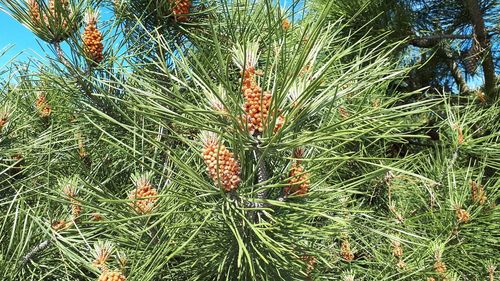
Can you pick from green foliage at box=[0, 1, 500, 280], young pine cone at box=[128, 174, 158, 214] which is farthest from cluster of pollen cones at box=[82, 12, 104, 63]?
young pine cone at box=[128, 174, 158, 214]

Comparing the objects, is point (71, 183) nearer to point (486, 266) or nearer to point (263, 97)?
point (263, 97)

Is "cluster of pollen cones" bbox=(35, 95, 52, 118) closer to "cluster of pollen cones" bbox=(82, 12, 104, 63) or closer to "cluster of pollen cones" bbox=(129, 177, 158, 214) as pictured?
"cluster of pollen cones" bbox=(82, 12, 104, 63)

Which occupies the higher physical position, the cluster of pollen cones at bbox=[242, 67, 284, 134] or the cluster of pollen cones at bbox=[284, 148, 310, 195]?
the cluster of pollen cones at bbox=[242, 67, 284, 134]

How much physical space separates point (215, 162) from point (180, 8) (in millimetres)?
401

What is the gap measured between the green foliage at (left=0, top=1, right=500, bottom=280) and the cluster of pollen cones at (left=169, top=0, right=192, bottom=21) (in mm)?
31

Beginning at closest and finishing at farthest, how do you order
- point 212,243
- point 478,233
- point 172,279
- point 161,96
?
point 161,96 → point 212,243 → point 172,279 → point 478,233

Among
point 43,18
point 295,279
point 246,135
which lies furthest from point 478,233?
point 43,18

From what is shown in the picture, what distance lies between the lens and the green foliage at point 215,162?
0.50 meters

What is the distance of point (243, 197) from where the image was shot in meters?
0.55

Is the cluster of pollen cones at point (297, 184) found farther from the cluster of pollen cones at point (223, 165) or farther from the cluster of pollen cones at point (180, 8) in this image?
the cluster of pollen cones at point (180, 8)

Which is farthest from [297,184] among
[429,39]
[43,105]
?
[429,39]

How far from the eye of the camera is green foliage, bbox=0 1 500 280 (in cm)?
50

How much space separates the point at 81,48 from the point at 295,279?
1.51ft

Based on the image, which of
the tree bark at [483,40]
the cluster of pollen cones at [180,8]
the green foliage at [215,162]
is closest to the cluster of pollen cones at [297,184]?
the green foliage at [215,162]
